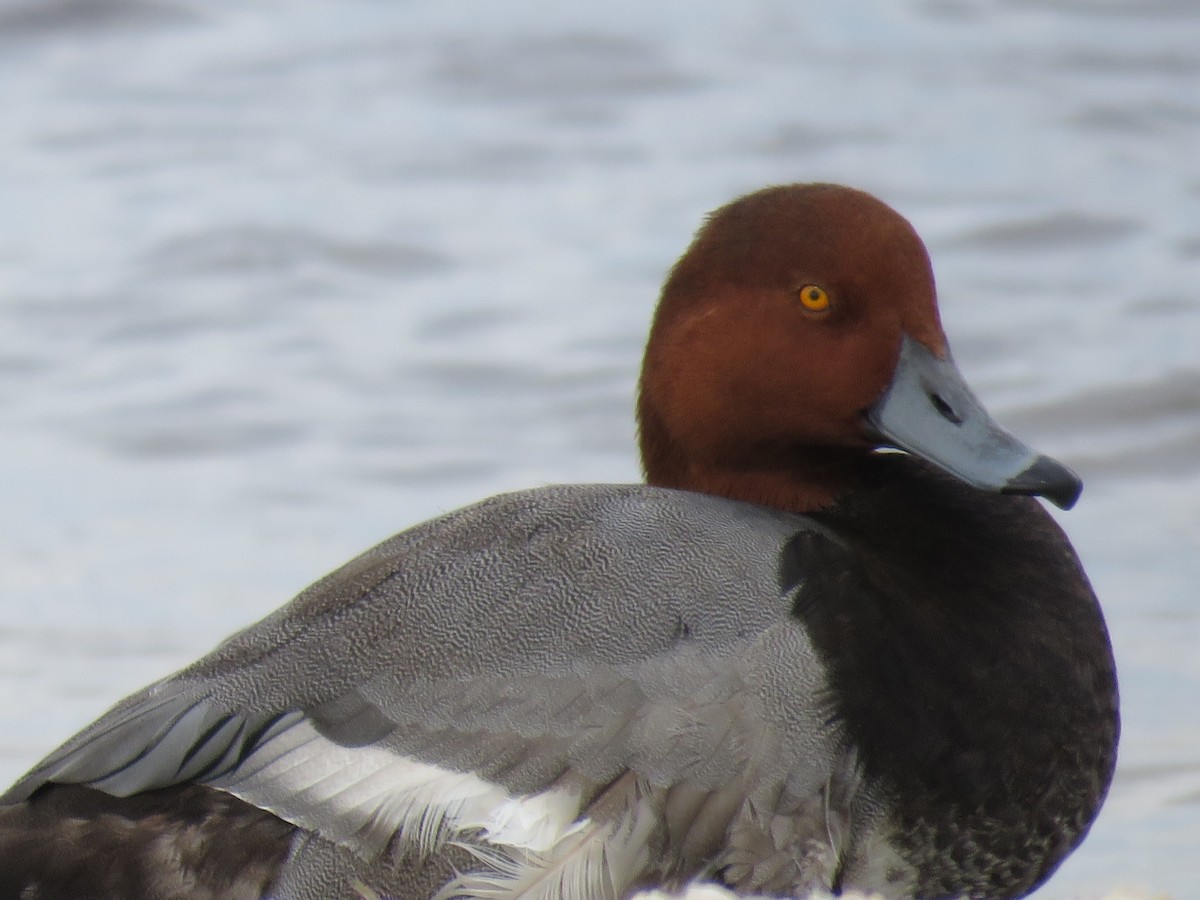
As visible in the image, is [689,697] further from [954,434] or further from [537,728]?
[954,434]

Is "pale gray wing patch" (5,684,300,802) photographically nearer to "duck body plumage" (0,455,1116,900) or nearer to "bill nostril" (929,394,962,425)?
"duck body plumage" (0,455,1116,900)

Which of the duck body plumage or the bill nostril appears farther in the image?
the bill nostril

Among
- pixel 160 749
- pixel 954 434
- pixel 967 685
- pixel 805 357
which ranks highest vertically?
pixel 805 357

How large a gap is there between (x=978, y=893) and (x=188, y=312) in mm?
4080

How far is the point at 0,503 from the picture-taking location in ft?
16.0

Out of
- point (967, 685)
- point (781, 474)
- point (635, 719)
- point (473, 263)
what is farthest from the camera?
point (473, 263)

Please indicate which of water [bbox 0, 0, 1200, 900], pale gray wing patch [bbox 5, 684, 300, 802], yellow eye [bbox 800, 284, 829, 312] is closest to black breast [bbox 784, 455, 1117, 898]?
yellow eye [bbox 800, 284, 829, 312]

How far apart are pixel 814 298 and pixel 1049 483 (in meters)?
0.44

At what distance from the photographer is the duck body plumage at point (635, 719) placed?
8.09 feet

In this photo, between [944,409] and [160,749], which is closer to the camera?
[160,749]

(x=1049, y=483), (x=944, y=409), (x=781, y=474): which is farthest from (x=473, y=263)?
(x=1049, y=483)

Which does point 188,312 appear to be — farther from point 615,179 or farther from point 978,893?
point 978,893

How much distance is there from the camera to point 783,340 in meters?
2.96

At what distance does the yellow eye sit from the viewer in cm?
294
